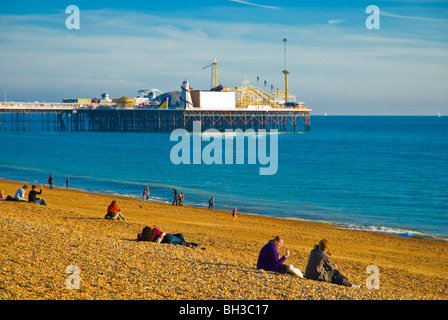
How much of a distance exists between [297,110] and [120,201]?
72472mm

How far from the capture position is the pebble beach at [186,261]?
22.9 feet

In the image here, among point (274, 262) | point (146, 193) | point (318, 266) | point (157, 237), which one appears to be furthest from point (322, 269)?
point (146, 193)

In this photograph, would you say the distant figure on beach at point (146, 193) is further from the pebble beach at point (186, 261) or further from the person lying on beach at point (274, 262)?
the person lying on beach at point (274, 262)

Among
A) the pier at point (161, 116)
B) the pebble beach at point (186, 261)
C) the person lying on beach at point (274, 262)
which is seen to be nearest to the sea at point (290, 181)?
the pebble beach at point (186, 261)

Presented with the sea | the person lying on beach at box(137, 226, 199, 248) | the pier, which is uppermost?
the pier

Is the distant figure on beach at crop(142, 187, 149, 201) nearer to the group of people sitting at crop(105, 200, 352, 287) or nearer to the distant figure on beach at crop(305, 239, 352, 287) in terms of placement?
the group of people sitting at crop(105, 200, 352, 287)

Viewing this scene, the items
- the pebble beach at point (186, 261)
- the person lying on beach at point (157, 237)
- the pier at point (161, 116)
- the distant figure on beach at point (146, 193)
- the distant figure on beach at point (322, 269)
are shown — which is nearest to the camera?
the pebble beach at point (186, 261)

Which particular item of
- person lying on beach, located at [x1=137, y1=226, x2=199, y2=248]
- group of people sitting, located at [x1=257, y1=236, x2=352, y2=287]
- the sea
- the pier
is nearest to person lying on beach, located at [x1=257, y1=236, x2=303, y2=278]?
group of people sitting, located at [x1=257, y1=236, x2=352, y2=287]

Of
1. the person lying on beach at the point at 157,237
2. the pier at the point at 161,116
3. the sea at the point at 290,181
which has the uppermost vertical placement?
the pier at the point at 161,116

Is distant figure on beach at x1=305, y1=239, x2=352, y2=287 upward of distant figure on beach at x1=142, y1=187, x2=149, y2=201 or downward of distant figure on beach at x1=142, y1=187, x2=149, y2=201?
upward

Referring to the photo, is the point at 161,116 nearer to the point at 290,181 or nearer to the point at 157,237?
the point at 290,181

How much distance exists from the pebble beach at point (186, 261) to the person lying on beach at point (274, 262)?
0.19m

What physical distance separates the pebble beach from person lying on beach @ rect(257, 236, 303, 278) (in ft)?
0.63

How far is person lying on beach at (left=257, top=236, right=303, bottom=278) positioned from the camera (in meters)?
8.42
